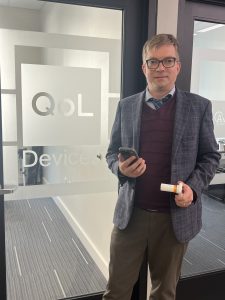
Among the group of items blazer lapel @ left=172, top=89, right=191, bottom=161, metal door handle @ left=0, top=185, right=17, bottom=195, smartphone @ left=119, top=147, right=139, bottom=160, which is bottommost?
metal door handle @ left=0, top=185, right=17, bottom=195

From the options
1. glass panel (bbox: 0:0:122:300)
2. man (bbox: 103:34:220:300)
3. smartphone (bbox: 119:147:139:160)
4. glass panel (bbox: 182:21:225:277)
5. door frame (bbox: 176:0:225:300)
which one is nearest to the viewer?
smartphone (bbox: 119:147:139:160)

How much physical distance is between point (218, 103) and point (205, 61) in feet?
0.86

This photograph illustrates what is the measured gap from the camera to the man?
125 cm

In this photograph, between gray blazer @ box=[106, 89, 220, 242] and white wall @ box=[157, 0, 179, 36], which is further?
white wall @ box=[157, 0, 179, 36]

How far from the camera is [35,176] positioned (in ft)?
5.24

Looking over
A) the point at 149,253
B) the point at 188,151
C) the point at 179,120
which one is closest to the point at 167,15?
the point at 179,120

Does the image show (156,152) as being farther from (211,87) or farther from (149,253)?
(211,87)

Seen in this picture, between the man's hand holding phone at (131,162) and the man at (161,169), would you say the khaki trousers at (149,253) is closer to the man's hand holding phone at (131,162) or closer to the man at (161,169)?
the man at (161,169)

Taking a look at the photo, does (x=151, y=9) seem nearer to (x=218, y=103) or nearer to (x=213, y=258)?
(x=218, y=103)

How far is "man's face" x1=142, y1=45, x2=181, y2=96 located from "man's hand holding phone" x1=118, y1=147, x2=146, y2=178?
1.01 feet

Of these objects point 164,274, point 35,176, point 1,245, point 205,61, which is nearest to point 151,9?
point 205,61

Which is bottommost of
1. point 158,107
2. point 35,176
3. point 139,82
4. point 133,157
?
point 35,176

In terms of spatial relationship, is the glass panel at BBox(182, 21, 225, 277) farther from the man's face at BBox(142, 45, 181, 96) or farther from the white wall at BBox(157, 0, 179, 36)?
the man's face at BBox(142, 45, 181, 96)

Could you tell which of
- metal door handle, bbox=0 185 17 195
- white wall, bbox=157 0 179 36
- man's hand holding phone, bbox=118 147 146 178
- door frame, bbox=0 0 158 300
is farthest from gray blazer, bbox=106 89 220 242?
metal door handle, bbox=0 185 17 195
